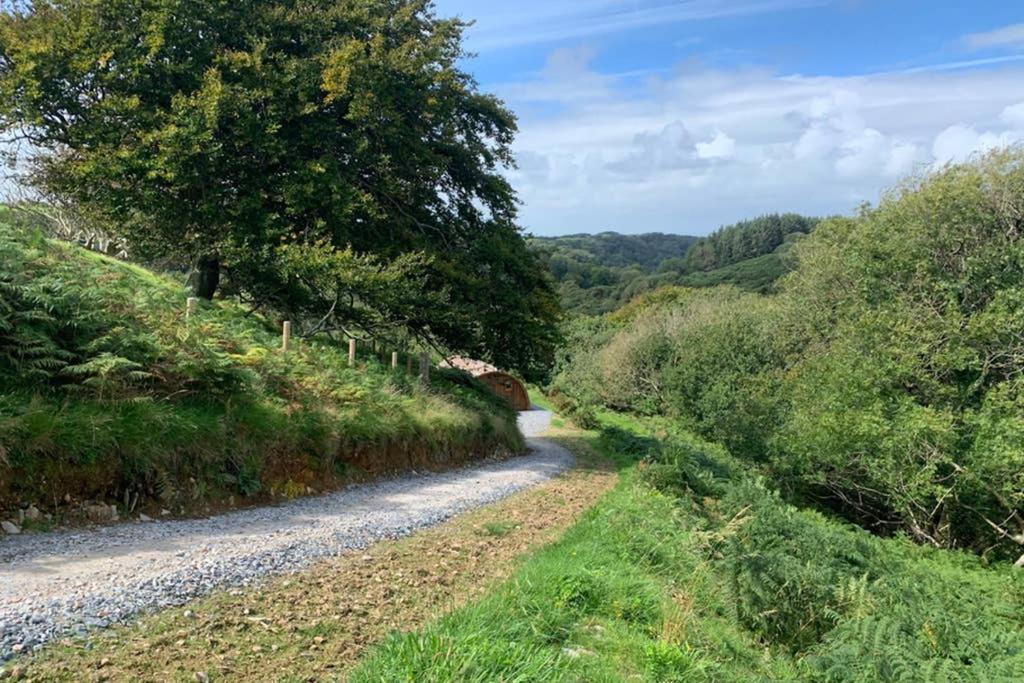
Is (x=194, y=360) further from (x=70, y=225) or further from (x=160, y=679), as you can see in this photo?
(x=70, y=225)

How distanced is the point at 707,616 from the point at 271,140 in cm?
1526

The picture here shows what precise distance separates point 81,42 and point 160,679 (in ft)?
57.0

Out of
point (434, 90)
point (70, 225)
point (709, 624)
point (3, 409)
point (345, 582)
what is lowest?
point (709, 624)

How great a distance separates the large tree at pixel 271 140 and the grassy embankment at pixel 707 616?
9447mm

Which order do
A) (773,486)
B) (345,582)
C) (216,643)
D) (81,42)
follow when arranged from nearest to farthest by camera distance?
1. (216,643)
2. (345,582)
3. (81,42)
4. (773,486)

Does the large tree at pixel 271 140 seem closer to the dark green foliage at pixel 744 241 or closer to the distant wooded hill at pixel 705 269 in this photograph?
the distant wooded hill at pixel 705 269

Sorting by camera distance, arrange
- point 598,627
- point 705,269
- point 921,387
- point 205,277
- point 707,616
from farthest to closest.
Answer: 1. point 705,269
2. point 205,277
3. point 921,387
4. point 707,616
5. point 598,627

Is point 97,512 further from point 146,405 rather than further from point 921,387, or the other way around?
point 921,387

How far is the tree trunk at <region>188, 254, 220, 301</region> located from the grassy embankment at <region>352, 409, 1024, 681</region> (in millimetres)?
14457

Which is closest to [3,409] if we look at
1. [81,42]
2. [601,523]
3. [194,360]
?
[194,360]

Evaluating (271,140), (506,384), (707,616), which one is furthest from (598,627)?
(506,384)

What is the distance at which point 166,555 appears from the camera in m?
6.23

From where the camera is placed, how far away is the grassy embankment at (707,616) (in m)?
4.72

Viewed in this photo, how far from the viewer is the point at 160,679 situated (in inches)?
156
